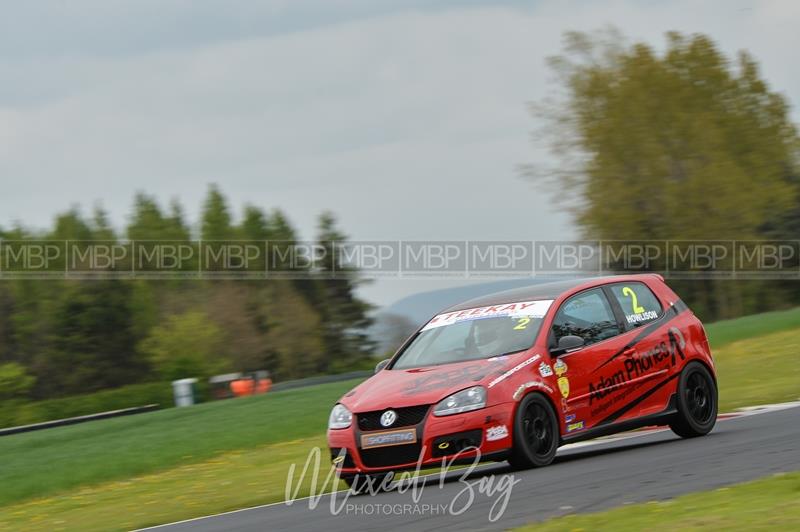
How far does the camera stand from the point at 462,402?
995 centimetres

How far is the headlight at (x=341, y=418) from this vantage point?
10.4 metres

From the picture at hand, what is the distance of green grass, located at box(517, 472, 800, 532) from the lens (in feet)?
21.6

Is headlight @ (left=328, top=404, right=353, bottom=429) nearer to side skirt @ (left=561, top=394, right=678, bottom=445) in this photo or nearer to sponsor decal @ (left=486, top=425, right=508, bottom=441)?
sponsor decal @ (left=486, top=425, right=508, bottom=441)

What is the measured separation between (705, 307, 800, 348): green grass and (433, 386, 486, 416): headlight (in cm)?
2039

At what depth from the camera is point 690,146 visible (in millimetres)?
59844

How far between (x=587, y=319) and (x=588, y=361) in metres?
0.52

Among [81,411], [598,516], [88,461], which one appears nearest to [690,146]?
[81,411]

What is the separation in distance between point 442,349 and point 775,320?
24.7 meters

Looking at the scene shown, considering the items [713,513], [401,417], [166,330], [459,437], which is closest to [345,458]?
[401,417]

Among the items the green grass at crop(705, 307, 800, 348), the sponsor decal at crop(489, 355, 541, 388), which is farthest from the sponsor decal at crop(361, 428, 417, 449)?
the green grass at crop(705, 307, 800, 348)

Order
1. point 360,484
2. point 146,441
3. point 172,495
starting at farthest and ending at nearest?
point 146,441
point 172,495
point 360,484

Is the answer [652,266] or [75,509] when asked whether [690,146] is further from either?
[75,509]

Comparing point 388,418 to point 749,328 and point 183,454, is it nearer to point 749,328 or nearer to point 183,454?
point 183,454

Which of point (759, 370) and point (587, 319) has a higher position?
point (587, 319)
